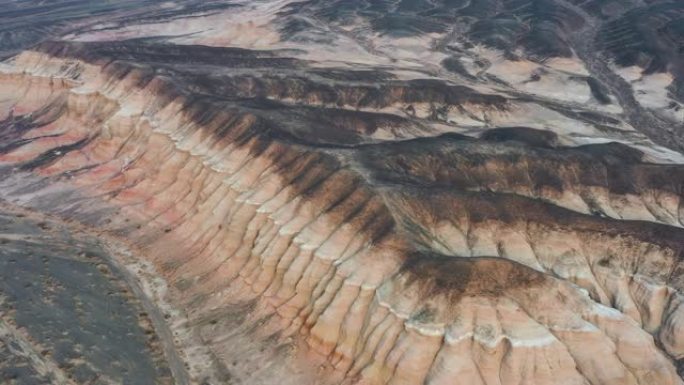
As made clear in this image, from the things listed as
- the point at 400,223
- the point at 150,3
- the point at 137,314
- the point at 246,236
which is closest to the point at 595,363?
the point at 400,223

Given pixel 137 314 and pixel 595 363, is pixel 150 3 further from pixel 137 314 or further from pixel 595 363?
pixel 595 363

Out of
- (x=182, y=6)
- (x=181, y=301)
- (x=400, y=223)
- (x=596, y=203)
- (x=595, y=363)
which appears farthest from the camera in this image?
(x=182, y=6)

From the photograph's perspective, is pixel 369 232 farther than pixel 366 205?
No

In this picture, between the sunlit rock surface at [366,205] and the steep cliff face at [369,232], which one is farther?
the sunlit rock surface at [366,205]

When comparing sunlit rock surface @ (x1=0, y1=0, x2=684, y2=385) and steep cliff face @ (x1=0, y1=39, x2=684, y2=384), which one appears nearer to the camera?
steep cliff face @ (x1=0, y1=39, x2=684, y2=384)
